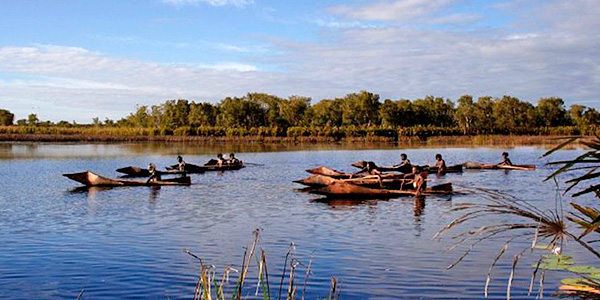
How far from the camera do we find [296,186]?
23.8 meters

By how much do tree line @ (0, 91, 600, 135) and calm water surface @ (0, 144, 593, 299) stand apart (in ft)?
243

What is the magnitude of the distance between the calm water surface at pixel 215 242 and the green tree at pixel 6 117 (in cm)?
9414

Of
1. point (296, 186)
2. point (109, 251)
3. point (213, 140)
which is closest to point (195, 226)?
point (109, 251)

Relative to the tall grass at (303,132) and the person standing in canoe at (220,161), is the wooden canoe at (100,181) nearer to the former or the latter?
the person standing in canoe at (220,161)

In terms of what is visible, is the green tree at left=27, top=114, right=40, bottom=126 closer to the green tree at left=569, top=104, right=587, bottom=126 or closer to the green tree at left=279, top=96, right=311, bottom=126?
the green tree at left=279, top=96, right=311, bottom=126

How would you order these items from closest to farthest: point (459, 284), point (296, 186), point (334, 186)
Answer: point (459, 284)
point (334, 186)
point (296, 186)

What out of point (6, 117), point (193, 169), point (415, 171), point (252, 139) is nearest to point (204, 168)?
point (193, 169)

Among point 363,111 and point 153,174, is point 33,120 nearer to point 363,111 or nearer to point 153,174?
point 363,111

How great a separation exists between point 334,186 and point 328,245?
6.68 m

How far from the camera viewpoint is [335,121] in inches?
4072

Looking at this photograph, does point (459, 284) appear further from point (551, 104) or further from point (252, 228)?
point (551, 104)

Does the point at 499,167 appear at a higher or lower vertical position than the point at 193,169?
higher

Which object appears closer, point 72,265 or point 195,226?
point 72,265

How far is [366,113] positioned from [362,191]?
79.9m
